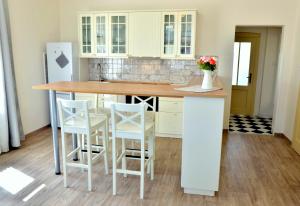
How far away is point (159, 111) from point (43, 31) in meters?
2.76

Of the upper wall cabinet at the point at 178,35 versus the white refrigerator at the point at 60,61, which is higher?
the upper wall cabinet at the point at 178,35

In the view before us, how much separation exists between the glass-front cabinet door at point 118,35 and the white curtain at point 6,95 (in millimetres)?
1801

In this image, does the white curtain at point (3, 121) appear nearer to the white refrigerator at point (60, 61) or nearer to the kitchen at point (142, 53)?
the kitchen at point (142, 53)

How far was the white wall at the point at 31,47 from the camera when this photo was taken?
4312 millimetres

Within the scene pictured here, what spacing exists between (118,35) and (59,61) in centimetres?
125

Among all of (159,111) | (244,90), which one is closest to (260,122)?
(244,90)

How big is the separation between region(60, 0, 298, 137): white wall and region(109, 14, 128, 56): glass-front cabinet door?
1.37ft

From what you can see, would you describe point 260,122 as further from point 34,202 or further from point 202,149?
point 34,202

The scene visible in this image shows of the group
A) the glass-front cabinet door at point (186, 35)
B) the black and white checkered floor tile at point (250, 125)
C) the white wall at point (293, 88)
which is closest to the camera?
the white wall at point (293, 88)

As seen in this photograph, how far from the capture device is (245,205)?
2.67m

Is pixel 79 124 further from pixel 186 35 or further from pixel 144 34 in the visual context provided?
pixel 186 35

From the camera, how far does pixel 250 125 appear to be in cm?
583

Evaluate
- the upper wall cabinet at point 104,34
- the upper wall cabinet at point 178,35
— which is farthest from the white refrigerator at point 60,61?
the upper wall cabinet at point 178,35

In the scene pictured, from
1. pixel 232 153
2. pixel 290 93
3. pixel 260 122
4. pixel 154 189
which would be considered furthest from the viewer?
pixel 260 122
